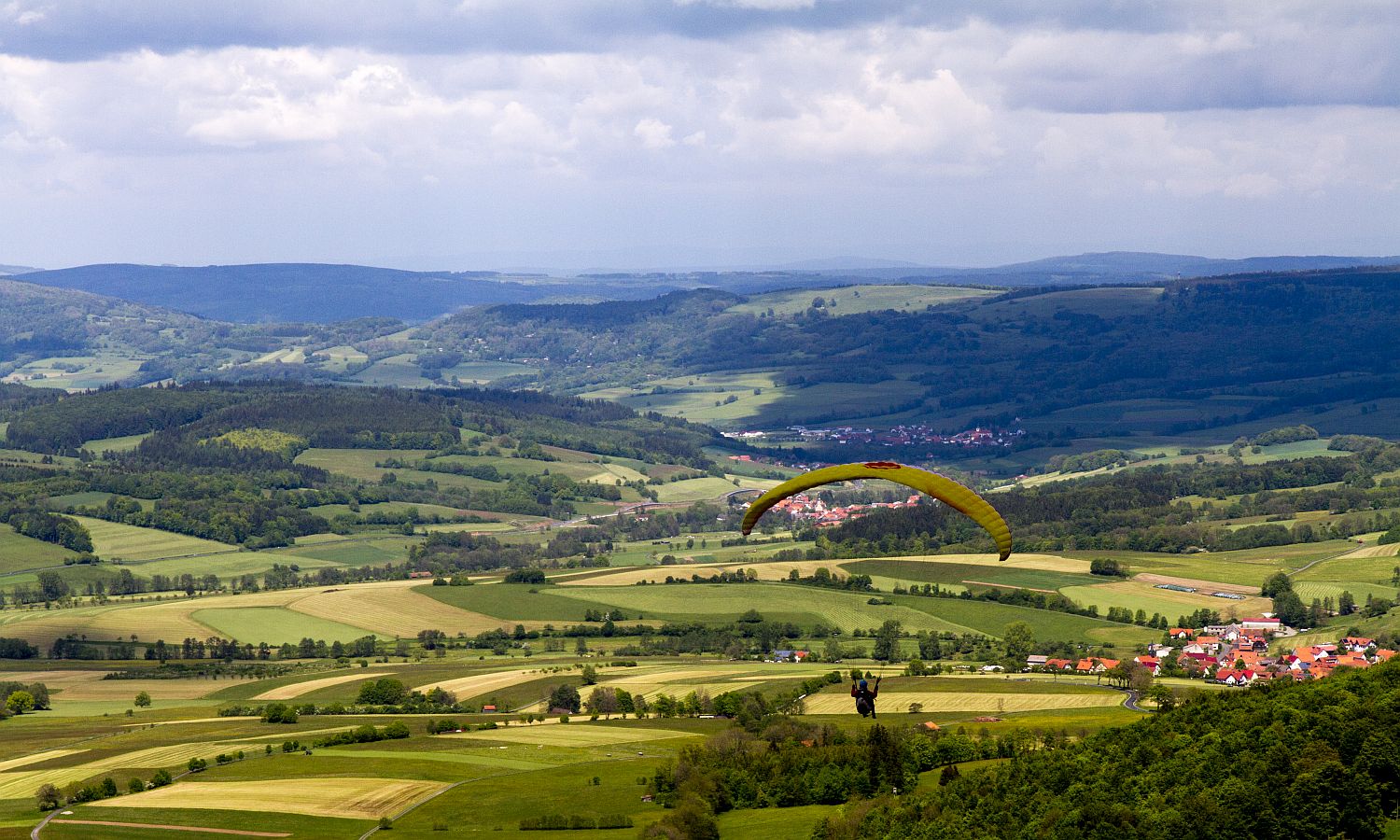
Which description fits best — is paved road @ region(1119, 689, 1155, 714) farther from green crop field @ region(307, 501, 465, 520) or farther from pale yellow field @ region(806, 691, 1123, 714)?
green crop field @ region(307, 501, 465, 520)

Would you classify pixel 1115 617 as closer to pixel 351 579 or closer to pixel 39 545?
pixel 351 579

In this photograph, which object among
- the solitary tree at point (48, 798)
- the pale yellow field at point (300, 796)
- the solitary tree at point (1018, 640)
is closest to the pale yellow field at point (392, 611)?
Result: the solitary tree at point (1018, 640)

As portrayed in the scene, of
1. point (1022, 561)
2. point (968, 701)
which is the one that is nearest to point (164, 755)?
point (968, 701)

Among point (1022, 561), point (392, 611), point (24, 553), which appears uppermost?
point (24, 553)

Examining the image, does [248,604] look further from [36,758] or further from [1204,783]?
[1204,783]

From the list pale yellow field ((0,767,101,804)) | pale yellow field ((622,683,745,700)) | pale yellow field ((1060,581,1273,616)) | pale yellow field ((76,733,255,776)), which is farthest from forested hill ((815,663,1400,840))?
pale yellow field ((1060,581,1273,616))

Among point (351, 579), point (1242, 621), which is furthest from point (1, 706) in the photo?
point (1242, 621)
